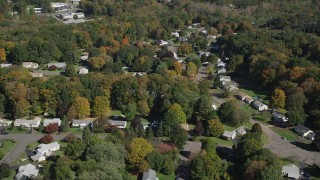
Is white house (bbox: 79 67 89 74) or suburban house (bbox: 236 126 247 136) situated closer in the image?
suburban house (bbox: 236 126 247 136)

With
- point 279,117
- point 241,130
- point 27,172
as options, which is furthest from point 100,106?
point 279,117

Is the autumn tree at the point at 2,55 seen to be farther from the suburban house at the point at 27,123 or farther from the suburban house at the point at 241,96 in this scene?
the suburban house at the point at 241,96

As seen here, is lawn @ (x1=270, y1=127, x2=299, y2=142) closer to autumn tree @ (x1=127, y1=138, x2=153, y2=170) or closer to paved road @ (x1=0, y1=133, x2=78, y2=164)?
autumn tree @ (x1=127, y1=138, x2=153, y2=170)

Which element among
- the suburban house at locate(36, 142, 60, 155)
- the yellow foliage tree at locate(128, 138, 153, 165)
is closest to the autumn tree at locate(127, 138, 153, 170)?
the yellow foliage tree at locate(128, 138, 153, 165)

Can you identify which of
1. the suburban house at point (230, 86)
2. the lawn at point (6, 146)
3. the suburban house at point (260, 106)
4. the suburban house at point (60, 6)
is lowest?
the lawn at point (6, 146)

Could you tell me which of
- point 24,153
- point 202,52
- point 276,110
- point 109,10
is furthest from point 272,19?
point 24,153

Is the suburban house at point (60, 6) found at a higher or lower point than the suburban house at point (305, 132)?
higher

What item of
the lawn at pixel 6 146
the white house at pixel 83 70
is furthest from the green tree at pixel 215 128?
the white house at pixel 83 70
